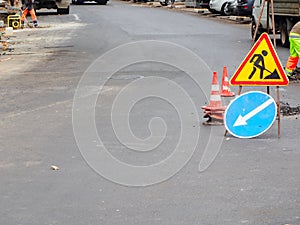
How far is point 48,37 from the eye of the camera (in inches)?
968

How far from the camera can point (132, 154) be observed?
25.5 ft

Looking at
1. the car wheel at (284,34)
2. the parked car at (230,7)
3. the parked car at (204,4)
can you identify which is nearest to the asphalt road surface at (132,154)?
the car wheel at (284,34)

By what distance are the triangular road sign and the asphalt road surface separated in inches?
27.7

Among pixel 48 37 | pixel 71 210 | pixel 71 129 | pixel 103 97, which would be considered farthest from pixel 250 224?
pixel 48 37

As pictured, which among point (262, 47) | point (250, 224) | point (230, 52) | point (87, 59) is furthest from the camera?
point (230, 52)

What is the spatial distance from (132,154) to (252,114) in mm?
1544

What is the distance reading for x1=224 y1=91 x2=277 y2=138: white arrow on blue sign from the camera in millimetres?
8242

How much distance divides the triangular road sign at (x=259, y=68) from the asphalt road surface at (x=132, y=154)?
70cm

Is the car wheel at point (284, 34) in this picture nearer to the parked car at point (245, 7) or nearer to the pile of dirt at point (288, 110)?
the parked car at point (245, 7)

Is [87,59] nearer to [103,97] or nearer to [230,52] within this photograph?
[230,52]

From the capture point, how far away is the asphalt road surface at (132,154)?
5816mm

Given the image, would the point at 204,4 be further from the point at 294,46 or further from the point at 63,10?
the point at 294,46

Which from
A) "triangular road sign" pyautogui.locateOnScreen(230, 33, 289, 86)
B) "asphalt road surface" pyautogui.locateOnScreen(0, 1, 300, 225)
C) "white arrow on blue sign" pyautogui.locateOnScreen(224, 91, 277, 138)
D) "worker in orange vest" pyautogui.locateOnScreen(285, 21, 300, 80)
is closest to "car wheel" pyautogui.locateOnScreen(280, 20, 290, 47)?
Result: "asphalt road surface" pyautogui.locateOnScreen(0, 1, 300, 225)

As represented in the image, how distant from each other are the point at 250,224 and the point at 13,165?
9.64 ft
